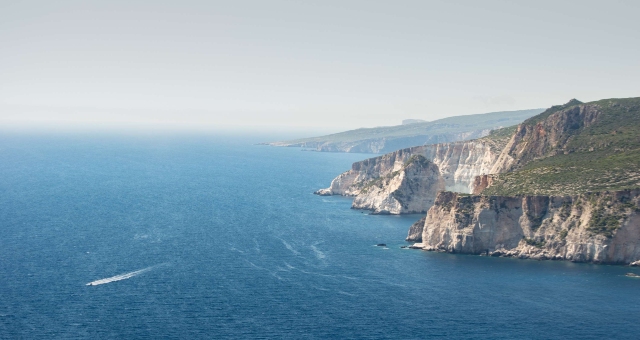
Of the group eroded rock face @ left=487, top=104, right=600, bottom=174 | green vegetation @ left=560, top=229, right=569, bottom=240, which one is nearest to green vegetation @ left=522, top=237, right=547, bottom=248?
green vegetation @ left=560, top=229, right=569, bottom=240

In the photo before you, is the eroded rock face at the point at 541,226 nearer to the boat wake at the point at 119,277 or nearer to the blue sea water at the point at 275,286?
the blue sea water at the point at 275,286

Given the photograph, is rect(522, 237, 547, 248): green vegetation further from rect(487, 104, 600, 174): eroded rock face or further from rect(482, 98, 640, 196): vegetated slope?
rect(487, 104, 600, 174): eroded rock face

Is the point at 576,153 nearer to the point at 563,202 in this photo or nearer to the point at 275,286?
the point at 563,202

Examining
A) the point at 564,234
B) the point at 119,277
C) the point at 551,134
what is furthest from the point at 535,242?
the point at 119,277

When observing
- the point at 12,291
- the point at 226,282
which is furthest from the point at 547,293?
the point at 12,291

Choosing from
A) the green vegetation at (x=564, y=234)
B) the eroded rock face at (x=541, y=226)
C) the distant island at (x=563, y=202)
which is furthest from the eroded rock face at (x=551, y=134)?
the green vegetation at (x=564, y=234)

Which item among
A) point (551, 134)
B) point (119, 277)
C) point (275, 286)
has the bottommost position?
point (119, 277)
